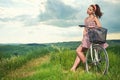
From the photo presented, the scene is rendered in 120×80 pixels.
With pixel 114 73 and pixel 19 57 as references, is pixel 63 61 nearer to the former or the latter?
pixel 114 73

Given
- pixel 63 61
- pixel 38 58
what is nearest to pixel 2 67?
pixel 38 58

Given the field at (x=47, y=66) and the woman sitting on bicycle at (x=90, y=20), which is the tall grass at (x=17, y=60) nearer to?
the field at (x=47, y=66)

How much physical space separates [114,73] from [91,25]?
5.02 feet

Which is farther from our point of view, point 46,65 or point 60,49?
point 60,49

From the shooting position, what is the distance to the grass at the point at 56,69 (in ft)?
36.5

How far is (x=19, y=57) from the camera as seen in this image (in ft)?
53.9

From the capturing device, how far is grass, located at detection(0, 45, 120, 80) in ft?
36.5

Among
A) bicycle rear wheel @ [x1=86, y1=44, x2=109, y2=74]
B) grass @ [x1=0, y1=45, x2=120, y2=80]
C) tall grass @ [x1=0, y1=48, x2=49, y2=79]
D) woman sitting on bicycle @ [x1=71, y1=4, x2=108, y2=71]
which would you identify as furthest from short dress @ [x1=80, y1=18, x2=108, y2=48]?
tall grass @ [x1=0, y1=48, x2=49, y2=79]

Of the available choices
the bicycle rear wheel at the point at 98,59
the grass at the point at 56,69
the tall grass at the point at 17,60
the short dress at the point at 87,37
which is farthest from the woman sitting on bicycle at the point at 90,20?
the tall grass at the point at 17,60

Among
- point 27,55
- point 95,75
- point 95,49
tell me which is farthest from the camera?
point 27,55

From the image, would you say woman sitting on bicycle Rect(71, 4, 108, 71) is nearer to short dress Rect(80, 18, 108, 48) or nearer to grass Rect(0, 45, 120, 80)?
short dress Rect(80, 18, 108, 48)

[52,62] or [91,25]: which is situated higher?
[91,25]

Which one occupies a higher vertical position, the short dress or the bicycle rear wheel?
the short dress

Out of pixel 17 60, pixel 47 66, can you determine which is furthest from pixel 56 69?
pixel 17 60
